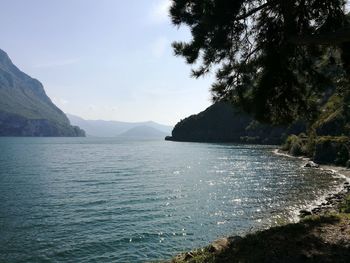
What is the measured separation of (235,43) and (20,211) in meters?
32.0

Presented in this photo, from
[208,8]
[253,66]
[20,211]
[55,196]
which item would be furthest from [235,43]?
[55,196]

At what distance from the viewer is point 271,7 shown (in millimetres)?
16219

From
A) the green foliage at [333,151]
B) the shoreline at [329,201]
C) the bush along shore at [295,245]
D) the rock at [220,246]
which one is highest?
the green foliage at [333,151]

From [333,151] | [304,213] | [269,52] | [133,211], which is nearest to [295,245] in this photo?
[269,52]

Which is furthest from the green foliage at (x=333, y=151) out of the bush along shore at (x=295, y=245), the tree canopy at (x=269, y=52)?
the bush along shore at (x=295, y=245)

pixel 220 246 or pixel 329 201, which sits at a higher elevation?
pixel 220 246

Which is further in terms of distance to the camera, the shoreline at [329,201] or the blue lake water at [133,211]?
the shoreline at [329,201]

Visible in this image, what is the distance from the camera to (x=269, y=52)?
1702 cm

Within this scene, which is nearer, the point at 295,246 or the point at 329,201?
the point at 295,246

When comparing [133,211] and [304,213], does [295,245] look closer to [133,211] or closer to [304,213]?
[304,213]

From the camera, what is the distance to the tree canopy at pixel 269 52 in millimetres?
15179

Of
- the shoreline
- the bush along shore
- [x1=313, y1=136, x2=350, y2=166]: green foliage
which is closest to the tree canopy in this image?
the bush along shore

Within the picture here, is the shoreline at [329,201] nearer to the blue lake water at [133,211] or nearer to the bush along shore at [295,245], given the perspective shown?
the blue lake water at [133,211]

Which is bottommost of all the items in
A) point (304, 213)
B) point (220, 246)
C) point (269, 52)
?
point (304, 213)
